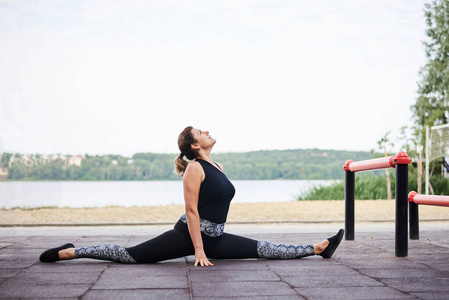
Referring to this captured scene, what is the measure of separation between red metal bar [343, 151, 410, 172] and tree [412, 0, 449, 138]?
70.4 ft

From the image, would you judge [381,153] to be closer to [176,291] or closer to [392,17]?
[392,17]

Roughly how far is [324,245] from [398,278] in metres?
1.01

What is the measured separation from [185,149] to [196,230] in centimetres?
75

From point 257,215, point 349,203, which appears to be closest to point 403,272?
point 349,203

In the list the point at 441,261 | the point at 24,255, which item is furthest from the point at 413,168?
the point at 24,255

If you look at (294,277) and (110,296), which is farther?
(294,277)

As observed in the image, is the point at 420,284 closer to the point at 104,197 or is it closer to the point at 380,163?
the point at 380,163

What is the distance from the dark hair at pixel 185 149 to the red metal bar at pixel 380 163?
74.6 inches

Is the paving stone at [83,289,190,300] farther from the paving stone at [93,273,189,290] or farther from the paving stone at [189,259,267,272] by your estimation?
the paving stone at [189,259,267,272]

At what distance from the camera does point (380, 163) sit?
5.38m

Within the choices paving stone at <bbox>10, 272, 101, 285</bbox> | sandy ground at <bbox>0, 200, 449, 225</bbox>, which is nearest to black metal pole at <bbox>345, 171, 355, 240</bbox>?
paving stone at <bbox>10, 272, 101, 285</bbox>

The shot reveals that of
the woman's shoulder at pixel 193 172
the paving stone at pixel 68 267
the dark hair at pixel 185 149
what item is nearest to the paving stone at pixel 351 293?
the woman's shoulder at pixel 193 172

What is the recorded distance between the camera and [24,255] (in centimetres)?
515

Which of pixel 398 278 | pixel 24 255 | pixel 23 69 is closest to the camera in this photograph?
pixel 398 278
